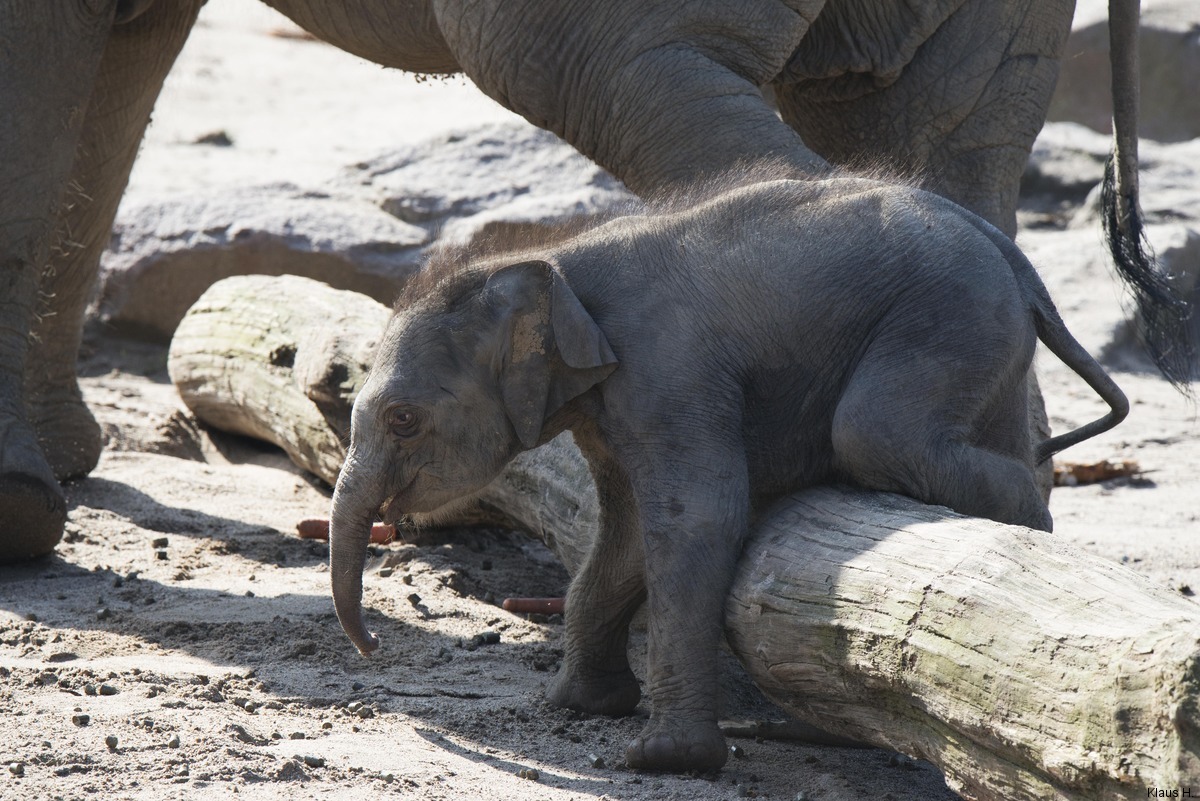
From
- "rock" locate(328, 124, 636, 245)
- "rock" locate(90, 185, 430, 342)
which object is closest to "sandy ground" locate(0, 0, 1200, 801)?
"rock" locate(90, 185, 430, 342)

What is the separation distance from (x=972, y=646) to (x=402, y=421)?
4.57ft

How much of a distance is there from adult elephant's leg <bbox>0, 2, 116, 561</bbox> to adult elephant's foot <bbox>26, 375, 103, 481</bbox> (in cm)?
85

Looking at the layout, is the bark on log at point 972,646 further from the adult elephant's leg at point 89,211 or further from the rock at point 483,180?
the rock at point 483,180

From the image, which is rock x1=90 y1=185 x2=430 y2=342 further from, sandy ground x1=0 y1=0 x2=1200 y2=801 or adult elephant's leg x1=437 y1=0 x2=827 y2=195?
adult elephant's leg x1=437 y1=0 x2=827 y2=195

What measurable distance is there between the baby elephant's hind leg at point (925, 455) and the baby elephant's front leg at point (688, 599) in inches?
11.3

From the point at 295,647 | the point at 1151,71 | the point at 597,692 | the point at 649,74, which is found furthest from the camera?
the point at 1151,71

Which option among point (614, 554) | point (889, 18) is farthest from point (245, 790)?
point (889, 18)

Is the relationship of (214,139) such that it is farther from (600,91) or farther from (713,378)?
(713,378)

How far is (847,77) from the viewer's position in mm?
5219

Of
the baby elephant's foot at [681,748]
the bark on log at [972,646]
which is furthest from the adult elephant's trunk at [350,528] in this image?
the bark on log at [972,646]

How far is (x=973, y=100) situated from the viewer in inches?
202

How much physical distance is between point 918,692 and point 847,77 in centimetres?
294

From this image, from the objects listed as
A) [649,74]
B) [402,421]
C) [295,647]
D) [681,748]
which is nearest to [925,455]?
[681,748]

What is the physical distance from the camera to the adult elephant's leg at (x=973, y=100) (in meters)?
5.09
